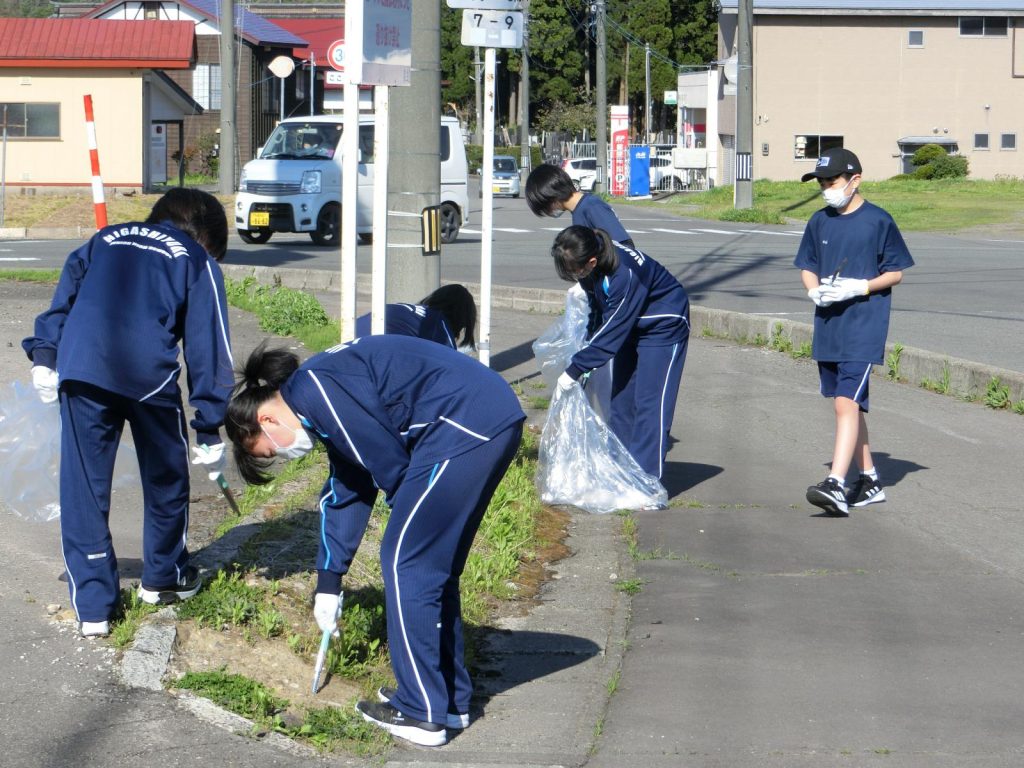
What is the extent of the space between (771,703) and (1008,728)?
708mm

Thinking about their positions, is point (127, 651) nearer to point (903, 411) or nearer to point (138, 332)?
point (138, 332)

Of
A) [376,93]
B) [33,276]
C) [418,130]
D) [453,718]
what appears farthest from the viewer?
[33,276]

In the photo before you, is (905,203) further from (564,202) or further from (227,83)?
(564,202)

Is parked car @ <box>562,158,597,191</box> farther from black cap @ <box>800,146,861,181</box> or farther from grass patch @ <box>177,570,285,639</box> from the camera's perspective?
grass patch @ <box>177,570,285,639</box>

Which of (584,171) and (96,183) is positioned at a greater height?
(584,171)

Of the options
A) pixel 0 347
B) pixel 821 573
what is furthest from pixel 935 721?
pixel 0 347

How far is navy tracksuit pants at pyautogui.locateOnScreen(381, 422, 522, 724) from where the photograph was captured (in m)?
3.74

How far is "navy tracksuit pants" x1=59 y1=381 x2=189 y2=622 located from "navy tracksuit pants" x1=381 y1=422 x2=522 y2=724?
1.14 metres

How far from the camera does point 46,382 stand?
185 inches

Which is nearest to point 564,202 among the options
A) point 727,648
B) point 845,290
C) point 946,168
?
point 845,290

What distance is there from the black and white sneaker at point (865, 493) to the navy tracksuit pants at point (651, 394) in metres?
0.99

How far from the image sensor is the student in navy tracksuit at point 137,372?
438cm

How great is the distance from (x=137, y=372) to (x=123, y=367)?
47 mm

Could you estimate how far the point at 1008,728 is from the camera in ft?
13.3
